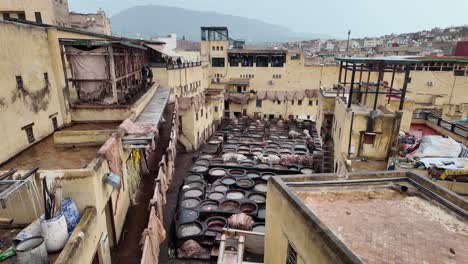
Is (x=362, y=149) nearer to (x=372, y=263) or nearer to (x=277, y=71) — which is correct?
(x=372, y=263)

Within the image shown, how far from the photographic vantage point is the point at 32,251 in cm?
622

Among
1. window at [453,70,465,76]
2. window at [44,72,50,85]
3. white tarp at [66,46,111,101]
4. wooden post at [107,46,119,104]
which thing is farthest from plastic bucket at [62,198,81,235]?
window at [453,70,465,76]

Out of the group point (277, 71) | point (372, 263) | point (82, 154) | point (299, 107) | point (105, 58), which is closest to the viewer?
point (372, 263)

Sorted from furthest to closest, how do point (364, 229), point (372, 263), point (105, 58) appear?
point (105, 58), point (364, 229), point (372, 263)

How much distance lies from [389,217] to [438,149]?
34.4 feet

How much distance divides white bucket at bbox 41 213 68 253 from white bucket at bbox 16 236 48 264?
30 centimetres

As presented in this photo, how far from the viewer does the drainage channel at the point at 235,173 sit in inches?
692

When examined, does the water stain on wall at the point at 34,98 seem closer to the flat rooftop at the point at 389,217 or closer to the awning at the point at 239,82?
the flat rooftop at the point at 389,217

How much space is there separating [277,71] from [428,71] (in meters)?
23.1

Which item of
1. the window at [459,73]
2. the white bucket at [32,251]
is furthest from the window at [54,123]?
the window at [459,73]

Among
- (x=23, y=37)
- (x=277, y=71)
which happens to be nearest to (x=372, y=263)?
(x=23, y=37)

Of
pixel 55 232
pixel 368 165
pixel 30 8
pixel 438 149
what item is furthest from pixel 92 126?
pixel 438 149

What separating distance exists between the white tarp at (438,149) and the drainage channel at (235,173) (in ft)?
28.6

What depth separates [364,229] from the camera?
22.0ft
